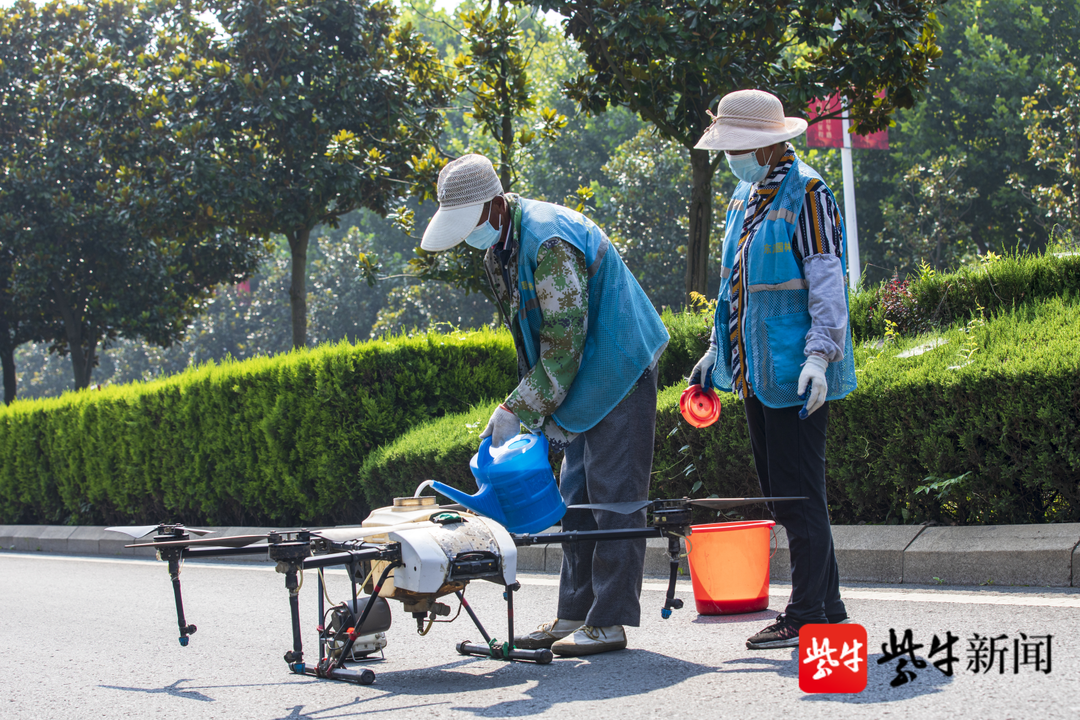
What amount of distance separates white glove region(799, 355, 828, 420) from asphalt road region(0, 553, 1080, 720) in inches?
36.5

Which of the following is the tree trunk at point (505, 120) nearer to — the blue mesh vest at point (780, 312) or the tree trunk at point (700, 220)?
the tree trunk at point (700, 220)

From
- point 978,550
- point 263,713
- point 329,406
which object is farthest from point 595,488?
point 329,406

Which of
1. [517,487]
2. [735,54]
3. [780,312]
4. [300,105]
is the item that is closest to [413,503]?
[517,487]

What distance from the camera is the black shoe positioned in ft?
12.2

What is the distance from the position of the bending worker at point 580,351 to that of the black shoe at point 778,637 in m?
0.47

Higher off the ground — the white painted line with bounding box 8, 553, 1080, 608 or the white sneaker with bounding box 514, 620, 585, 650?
the white sneaker with bounding box 514, 620, 585, 650

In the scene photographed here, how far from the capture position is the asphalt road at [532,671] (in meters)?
3.06

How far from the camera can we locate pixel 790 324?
145 inches

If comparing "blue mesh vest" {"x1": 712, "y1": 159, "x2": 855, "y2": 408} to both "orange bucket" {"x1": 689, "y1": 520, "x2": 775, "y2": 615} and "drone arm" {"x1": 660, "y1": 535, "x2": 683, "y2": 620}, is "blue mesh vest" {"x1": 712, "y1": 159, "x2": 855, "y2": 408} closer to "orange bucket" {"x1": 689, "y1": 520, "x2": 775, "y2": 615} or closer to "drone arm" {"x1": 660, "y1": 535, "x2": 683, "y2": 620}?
"drone arm" {"x1": 660, "y1": 535, "x2": 683, "y2": 620}

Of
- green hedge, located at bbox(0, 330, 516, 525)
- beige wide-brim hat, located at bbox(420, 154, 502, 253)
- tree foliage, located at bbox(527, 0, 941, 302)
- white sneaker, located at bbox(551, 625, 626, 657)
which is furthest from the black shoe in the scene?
tree foliage, located at bbox(527, 0, 941, 302)

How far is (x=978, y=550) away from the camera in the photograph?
16.4 feet

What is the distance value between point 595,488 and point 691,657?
75 centimetres

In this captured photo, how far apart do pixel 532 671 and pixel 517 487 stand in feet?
2.45

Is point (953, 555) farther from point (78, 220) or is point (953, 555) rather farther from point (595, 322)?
point (78, 220)
